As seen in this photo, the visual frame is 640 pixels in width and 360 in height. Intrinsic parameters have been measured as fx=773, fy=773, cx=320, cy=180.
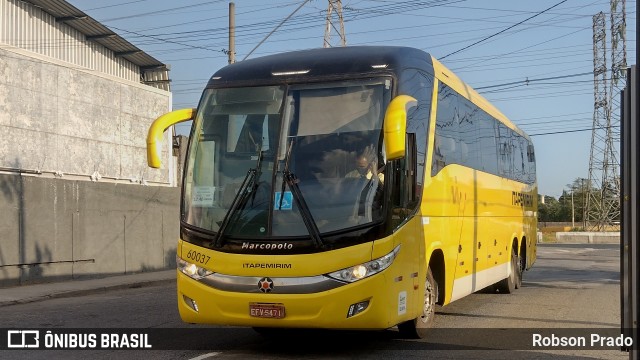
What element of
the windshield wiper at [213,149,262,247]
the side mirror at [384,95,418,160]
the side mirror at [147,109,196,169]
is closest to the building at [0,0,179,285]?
the side mirror at [147,109,196,169]

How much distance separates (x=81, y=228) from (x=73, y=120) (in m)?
3.70

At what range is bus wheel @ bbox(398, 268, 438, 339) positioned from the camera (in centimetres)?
948

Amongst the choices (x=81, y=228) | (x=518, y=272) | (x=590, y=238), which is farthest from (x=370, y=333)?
(x=590, y=238)

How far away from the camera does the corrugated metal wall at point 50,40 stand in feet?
93.5

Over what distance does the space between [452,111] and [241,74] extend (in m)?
3.57

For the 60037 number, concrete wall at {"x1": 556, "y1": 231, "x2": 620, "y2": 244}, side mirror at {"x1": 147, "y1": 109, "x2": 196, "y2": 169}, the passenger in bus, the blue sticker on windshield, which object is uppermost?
side mirror at {"x1": 147, "y1": 109, "x2": 196, "y2": 169}

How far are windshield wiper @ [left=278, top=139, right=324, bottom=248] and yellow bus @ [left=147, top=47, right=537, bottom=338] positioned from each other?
0.04ft

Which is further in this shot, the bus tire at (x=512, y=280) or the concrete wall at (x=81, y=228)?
the concrete wall at (x=81, y=228)

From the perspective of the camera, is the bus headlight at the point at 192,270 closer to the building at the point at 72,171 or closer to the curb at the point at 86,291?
the curb at the point at 86,291

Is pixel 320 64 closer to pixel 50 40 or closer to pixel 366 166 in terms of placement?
pixel 366 166

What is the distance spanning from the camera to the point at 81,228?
2178 cm

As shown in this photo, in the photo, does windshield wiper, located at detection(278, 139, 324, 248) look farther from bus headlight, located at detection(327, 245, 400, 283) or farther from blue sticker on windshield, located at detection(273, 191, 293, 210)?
bus headlight, located at detection(327, 245, 400, 283)

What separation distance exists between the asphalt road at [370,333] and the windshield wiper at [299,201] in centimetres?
152

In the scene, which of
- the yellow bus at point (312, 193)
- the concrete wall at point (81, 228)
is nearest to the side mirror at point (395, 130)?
the yellow bus at point (312, 193)
